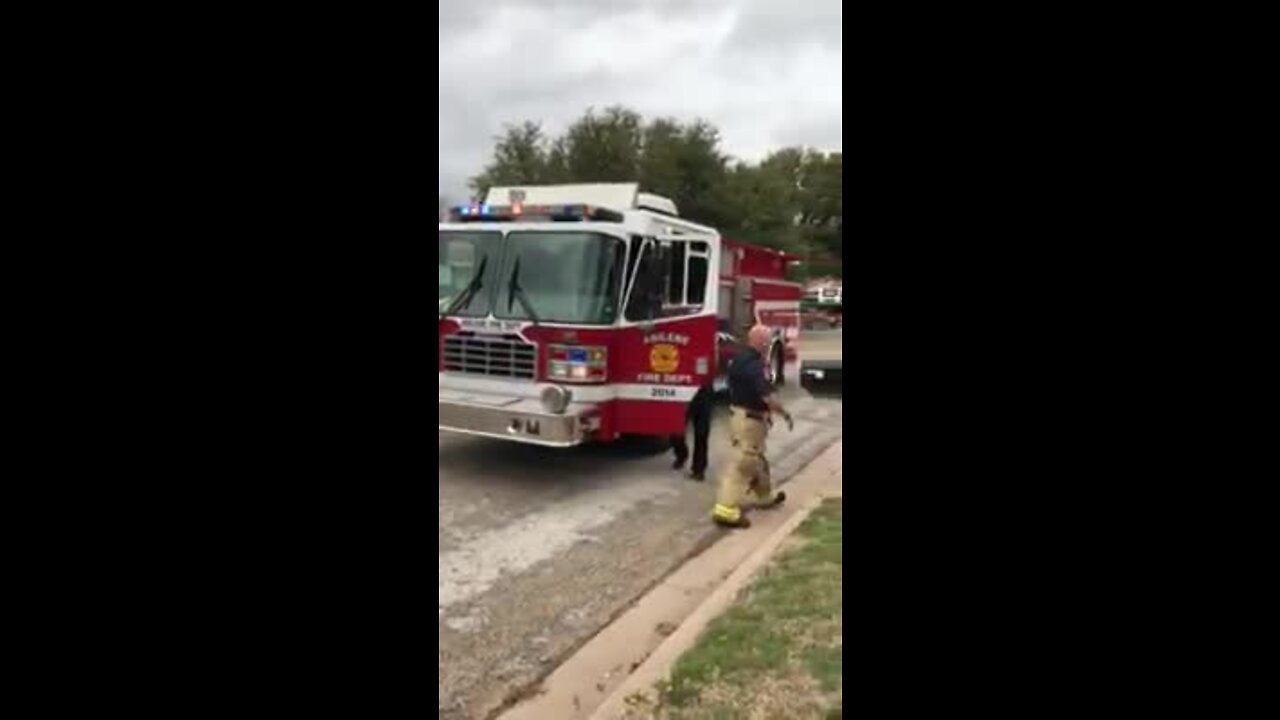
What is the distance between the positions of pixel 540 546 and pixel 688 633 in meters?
1.79

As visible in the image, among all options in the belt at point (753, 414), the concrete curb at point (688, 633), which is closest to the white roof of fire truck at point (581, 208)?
the belt at point (753, 414)

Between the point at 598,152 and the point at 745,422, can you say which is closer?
the point at 745,422

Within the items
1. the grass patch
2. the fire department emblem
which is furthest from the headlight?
the grass patch

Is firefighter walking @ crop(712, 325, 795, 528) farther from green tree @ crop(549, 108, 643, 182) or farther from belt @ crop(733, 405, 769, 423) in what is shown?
green tree @ crop(549, 108, 643, 182)

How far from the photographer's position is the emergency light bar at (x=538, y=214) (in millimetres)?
7480

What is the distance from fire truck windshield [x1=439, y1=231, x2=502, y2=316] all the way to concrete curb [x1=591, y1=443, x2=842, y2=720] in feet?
10.4

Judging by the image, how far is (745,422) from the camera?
6.45 metres

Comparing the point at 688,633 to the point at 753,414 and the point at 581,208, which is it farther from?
the point at 581,208

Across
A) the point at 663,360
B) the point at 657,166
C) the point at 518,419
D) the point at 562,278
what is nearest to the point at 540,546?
the point at 518,419

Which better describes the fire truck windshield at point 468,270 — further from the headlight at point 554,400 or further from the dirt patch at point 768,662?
the dirt patch at point 768,662
